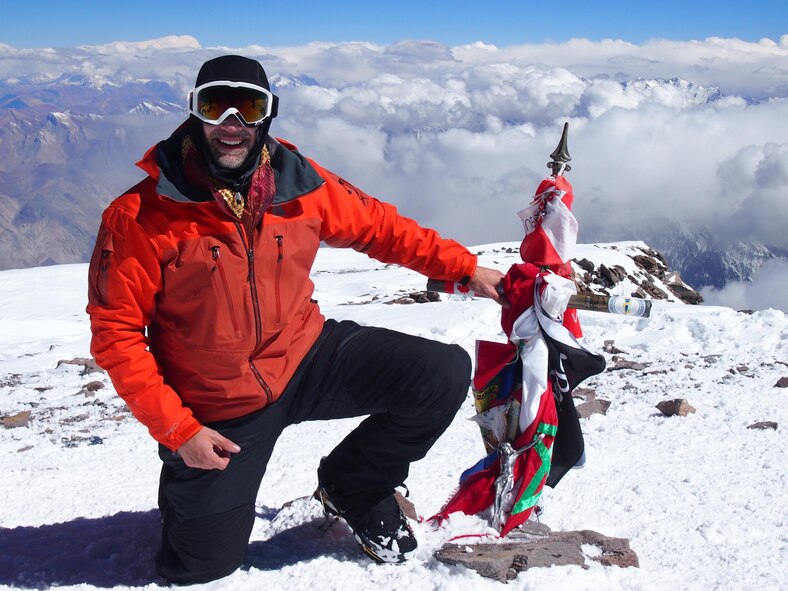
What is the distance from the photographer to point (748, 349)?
686 cm

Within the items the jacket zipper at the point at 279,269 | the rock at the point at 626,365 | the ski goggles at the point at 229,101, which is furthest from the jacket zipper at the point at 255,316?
the rock at the point at 626,365

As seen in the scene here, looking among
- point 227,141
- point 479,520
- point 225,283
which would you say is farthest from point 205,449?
point 479,520

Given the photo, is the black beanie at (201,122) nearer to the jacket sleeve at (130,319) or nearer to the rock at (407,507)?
the jacket sleeve at (130,319)

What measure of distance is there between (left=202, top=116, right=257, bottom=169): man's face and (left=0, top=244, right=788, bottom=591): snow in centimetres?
182

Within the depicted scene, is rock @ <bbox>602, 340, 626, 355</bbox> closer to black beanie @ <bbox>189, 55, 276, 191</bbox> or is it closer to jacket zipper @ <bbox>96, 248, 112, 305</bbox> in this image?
black beanie @ <bbox>189, 55, 276, 191</bbox>

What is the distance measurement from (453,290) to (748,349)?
512cm

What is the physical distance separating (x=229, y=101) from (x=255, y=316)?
0.91 meters

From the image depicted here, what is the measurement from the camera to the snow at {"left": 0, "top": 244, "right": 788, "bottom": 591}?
9.21ft

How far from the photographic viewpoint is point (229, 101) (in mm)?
2586

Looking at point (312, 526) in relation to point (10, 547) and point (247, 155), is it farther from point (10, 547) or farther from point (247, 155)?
point (247, 155)

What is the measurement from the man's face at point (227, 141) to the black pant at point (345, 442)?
975 millimetres

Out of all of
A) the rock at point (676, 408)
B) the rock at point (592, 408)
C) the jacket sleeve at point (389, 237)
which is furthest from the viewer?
the rock at point (592, 408)

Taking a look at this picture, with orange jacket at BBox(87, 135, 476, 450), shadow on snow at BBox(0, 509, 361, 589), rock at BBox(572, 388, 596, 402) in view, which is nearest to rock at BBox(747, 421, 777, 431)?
rock at BBox(572, 388, 596, 402)

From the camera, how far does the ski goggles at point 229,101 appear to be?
99.8 inches
